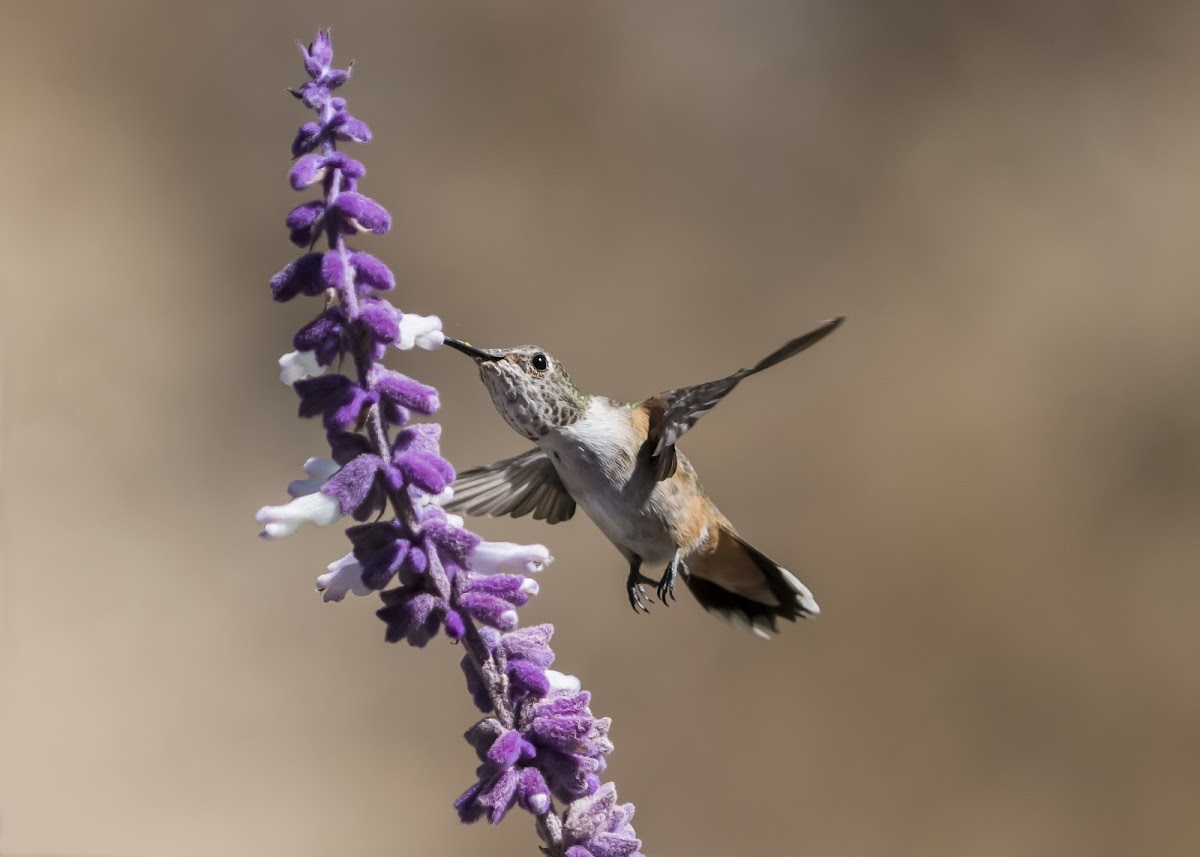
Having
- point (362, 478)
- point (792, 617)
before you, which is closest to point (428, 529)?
point (362, 478)

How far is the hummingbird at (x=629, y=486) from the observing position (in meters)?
2.00

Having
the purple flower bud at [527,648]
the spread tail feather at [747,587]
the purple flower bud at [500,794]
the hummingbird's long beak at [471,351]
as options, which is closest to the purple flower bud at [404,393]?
the purple flower bud at [527,648]

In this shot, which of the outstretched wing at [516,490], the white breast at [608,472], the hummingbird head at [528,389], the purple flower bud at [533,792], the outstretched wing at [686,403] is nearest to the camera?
the purple flower bud at [533,792]

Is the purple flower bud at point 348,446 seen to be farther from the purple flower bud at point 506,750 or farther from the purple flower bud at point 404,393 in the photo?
the purple flower bud at point 506,750

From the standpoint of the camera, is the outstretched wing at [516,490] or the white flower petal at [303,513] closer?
the white flower petal at [303,513]

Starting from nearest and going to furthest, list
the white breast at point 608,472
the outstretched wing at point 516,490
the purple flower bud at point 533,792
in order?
the purple flower bud at point 533,792 → the white breast at point 608,472 → the outstretched wing at point 516,490

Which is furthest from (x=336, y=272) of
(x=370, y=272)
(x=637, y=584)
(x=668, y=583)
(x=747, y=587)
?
(x=747, y=587)

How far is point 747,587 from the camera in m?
2.37

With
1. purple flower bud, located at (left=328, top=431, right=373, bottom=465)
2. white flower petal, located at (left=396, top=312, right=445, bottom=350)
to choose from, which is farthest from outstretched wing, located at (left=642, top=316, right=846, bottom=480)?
purple flower bud, located at (left=328, top=431, right=373, bottom=465)

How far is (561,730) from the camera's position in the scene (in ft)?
3.93

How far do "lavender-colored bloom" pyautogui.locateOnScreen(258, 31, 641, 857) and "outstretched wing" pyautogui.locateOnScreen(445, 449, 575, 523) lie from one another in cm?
95

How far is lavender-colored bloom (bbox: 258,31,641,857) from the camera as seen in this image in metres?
1.18

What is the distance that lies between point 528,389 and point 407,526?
813 millimetres

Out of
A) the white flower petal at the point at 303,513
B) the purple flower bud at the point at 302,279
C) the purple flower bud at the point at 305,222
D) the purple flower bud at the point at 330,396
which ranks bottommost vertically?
the white flower petal at the point at 303,513
